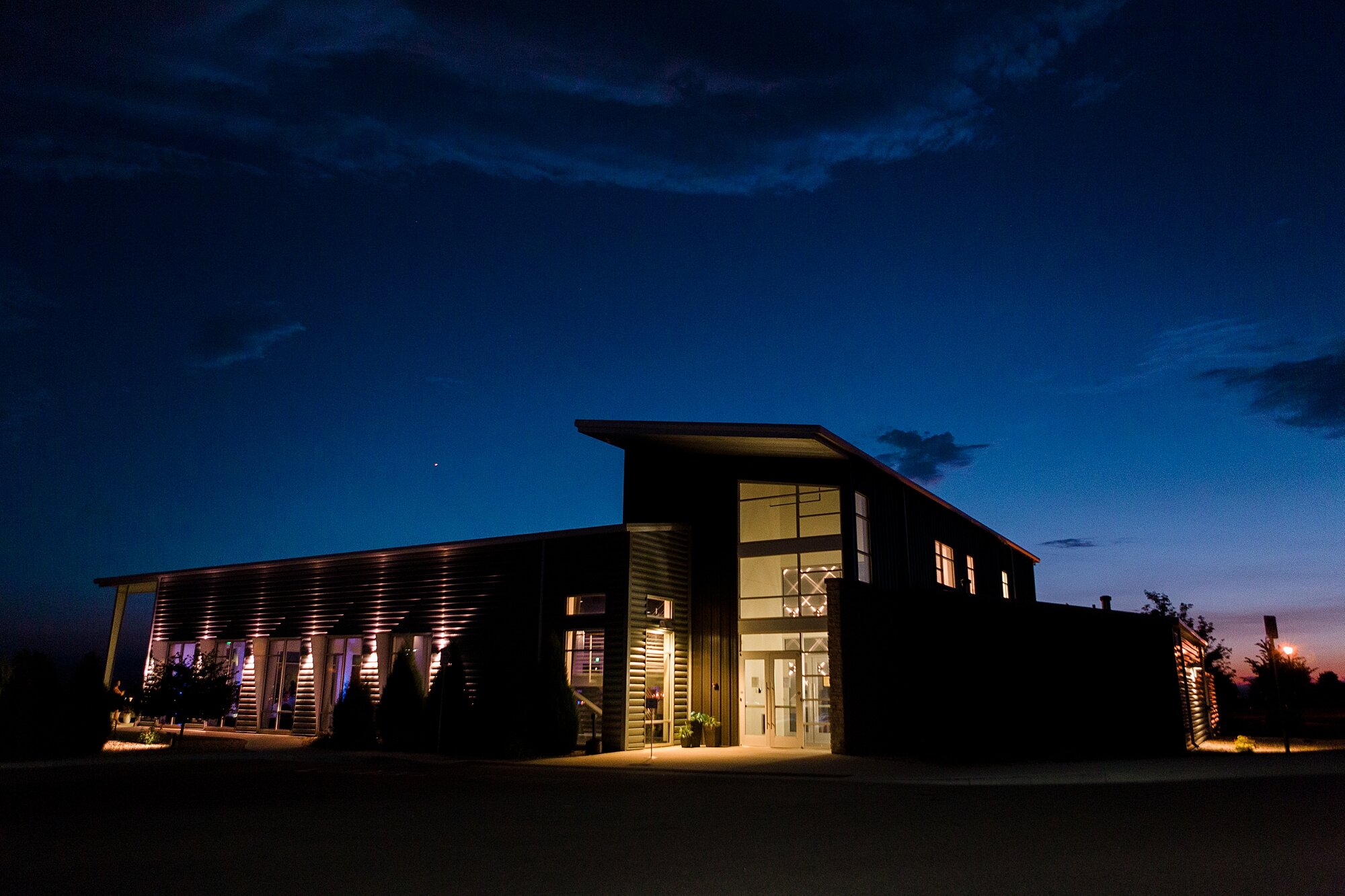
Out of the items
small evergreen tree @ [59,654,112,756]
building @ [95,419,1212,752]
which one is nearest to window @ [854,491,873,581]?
building @ [95,419,1212,752]

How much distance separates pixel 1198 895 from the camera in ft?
18.7

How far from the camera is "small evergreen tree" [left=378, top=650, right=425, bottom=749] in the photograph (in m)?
21.0

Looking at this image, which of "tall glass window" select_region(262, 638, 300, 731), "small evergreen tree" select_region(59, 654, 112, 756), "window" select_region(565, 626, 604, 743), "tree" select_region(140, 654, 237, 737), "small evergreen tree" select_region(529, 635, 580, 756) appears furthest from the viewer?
"tall glass window" select_region(262, 638, 300, 731)

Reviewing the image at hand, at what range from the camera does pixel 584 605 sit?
2164 centimetres

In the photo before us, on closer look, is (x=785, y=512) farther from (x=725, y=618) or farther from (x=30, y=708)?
(x=30, y=708)

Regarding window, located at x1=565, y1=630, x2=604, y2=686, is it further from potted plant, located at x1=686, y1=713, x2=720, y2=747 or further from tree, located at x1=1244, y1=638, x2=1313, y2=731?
tree, located at x1=1244, y1=638, x2=1313, y2=731

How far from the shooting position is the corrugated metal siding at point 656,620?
20.4 meters

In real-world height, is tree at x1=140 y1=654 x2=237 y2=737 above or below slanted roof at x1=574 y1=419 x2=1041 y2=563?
below

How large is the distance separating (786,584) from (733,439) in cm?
393

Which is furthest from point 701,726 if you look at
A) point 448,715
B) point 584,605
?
point 448,715

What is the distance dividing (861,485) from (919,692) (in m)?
5.36

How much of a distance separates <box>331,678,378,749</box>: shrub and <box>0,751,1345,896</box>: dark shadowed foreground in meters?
7.91

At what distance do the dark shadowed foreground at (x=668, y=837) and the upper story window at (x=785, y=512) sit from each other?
9.74 metres

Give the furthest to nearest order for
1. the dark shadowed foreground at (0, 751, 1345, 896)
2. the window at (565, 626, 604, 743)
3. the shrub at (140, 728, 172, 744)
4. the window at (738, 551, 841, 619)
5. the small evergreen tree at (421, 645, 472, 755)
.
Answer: the shrub at (140, 728, 172, 744), the window at (738, 551, 841, 619), the window at (565, 626, 604, 743), the small evergreen tree at (421, 645, 472, 755), the dark shadowed foreground at (0, 751, 1345, 896)
